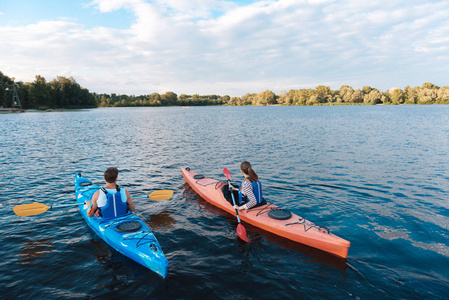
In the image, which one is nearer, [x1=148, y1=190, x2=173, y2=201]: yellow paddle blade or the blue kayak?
the blue kayak

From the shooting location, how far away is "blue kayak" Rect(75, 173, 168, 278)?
5.17 m

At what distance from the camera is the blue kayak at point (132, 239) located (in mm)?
5168

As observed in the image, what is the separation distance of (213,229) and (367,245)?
414 cm

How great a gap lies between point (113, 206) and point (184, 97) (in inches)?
7698

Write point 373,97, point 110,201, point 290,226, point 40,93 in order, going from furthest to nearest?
point 373,97
point 40,93
point 290,226
point 110,201

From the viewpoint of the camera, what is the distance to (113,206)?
640cm

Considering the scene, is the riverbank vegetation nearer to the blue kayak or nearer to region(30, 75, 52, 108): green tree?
region(30, 75, 52, 108): green tree

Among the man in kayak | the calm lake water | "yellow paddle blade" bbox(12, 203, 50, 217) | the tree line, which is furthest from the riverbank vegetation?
the man in kayak

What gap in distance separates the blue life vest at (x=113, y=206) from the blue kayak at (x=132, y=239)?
16 cm

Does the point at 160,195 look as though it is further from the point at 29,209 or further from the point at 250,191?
the point at 29,209

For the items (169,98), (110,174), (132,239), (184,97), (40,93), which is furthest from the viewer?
(184,97)

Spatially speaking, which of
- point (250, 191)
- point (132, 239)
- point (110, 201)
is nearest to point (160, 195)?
point (110, 201)

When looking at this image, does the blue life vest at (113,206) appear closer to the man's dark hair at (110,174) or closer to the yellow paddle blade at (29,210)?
the man's dark hair at (110,174)

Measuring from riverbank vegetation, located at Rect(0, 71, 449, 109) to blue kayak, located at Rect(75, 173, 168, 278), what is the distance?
100 meters
